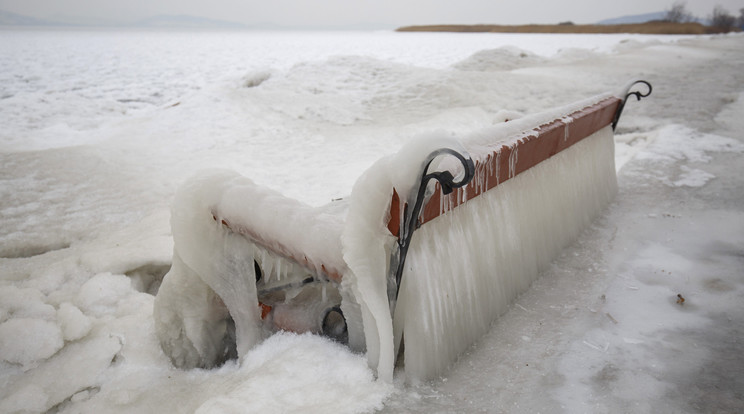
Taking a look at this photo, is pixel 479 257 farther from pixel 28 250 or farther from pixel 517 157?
pixel 28 250

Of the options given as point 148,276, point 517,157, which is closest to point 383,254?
point 517,157

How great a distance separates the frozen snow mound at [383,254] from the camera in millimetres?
1123

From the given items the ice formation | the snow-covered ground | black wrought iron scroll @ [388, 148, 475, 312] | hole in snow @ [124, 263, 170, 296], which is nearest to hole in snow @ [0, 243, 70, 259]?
the snow-covered ground

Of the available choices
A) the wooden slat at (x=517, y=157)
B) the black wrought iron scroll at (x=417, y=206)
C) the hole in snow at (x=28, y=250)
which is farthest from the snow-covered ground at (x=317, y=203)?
the wooden slat at (x=517, y=157)

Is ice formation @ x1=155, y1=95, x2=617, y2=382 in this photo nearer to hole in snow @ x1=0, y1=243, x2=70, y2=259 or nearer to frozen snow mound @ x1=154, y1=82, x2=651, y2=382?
frozen snow mound @ x1=154, y1=82, x2=651, y2=382

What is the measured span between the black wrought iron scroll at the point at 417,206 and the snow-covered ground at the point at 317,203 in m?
0.29

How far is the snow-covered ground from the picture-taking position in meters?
1.28

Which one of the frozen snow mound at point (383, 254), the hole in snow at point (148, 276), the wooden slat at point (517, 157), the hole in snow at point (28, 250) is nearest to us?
the frozen snow mound at point (383, 254)

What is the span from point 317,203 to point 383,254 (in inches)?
83.6

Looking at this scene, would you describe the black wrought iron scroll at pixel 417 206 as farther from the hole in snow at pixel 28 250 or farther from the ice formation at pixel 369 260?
the hole in snow at pixel 28 250

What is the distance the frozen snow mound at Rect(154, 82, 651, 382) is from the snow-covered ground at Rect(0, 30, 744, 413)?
94mm

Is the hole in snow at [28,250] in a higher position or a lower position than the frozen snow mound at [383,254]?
lower

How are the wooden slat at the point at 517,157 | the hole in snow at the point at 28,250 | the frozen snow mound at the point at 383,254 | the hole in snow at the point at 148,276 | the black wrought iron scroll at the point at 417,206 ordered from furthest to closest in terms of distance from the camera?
the hole in snow at the point at 28,250 < the hole in snow at the point at 148,276 < the wooden slat at the point at 517,157 < the frozen snow mound at the point at 383,254 < the black wrought iron scroll at the point at 417,206

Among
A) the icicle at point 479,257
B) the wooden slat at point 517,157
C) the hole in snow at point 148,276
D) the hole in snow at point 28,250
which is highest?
the wooden slat at point 517,157
